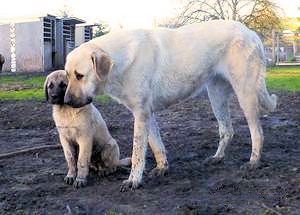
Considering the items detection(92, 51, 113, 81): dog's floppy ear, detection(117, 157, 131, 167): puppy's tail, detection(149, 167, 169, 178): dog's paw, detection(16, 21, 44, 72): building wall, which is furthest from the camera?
detection(16, 21, 44, 72): building wall

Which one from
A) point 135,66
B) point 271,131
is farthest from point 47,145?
point 271,131

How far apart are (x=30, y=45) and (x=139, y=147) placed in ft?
97.9

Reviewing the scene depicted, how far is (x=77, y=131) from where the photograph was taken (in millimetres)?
5352

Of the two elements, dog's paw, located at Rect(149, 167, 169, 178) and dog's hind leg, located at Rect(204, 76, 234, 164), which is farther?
dog's hind leg, located at Rect(204, 76, 234, 164)

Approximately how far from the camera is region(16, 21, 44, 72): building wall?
33594 mm

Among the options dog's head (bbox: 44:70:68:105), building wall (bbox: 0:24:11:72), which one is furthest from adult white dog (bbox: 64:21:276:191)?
building wall (bbox: 0:24:11:72)

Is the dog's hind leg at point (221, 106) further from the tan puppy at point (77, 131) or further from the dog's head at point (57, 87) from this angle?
the dog's head at point (57, 87)

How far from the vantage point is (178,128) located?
8883 mm

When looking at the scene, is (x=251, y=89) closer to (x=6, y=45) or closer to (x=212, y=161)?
(x=212, y=161)

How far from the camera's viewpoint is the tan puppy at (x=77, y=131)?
5352 millimetres

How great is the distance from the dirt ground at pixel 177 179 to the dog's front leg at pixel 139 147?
0.14 meters

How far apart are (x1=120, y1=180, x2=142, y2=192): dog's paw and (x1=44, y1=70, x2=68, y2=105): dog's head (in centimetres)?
109

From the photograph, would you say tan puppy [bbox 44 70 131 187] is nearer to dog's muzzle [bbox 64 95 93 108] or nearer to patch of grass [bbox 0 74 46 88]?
dog's muzzle [bbox 64 95 93 108]

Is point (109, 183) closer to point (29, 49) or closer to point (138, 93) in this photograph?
point (138, 93)
